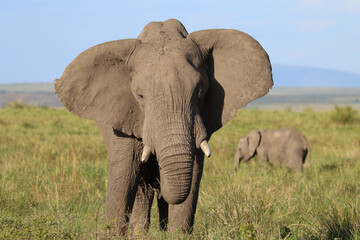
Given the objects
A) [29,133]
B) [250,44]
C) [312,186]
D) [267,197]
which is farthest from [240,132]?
[250,44]

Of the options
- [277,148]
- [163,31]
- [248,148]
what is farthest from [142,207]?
[248,148]

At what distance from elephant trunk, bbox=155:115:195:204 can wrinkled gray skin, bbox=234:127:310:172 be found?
6.40m

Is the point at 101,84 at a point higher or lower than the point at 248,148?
higher

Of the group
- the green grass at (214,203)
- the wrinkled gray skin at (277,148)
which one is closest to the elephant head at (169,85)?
the green grass at (214,203)

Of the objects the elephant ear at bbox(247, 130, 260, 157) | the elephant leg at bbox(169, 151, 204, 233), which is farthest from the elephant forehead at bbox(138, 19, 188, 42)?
the elephant ear at bbox(247, 130, 260, 157)

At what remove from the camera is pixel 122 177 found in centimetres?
438

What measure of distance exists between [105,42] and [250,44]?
1103 mm

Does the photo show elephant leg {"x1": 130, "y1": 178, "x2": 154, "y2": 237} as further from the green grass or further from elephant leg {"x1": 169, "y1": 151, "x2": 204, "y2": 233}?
elephant leg {"x1": 169, "y1": 151, "x2": 204, "y2": 233}

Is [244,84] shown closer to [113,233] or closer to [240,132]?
[113,233]

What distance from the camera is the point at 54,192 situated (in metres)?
6.66

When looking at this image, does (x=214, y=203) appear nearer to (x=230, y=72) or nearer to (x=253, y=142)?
(x=230, y=72)

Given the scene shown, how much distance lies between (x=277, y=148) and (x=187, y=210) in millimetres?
6327

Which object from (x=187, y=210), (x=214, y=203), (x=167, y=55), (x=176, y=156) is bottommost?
(x=214, y=203)

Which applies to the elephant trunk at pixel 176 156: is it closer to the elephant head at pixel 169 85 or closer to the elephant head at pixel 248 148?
the elephant head at pixel 169 85
